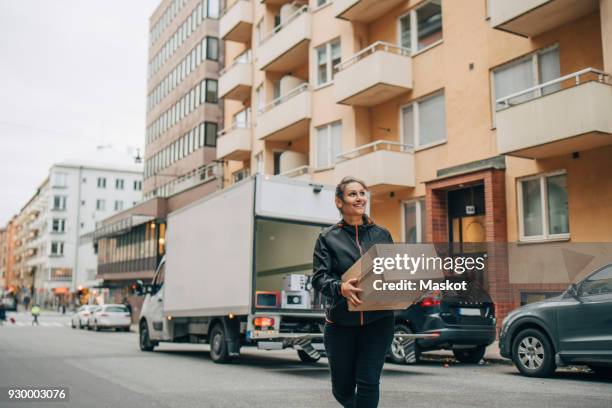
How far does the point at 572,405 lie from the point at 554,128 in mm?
8976

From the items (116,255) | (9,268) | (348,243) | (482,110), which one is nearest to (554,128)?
(482,110)

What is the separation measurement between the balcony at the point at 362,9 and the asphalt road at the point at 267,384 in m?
13.6

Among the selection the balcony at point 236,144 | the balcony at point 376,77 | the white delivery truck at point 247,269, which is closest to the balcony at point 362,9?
the balcony at point 376,77

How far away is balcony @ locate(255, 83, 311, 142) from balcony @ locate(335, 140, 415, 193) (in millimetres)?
5297

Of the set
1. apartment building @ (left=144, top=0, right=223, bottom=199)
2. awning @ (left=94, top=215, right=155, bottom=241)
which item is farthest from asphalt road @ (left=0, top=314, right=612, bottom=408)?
awning @ (left=94, top=215, right=155, bottom=241)

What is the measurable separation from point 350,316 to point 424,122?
730 inches

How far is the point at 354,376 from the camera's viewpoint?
14.3 ft

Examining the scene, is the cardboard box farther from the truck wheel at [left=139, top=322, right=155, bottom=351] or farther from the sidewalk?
the truck wheel at [left=139, top=322, right=155, bottom=351]

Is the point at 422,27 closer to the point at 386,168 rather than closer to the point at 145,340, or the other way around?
the point at 386,168

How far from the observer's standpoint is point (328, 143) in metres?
26.4

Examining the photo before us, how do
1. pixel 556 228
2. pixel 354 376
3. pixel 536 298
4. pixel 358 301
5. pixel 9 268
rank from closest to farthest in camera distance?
pixel 358 301 < pixel 354 376 < pixel 536 298 < pixel 556 228 < pixel 9 268

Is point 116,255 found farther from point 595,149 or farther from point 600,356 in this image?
point 600,356

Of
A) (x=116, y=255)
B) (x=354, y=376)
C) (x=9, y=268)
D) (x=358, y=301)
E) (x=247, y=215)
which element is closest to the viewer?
(x=358, y=301)

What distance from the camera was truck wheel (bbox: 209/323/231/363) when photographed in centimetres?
1345
